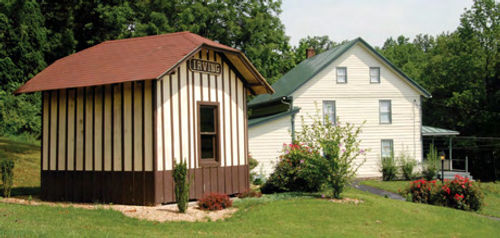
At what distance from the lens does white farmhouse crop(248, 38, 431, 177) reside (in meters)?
29.0

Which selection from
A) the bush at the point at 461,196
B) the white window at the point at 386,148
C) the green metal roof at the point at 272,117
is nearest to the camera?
the bush at the point at 461,196

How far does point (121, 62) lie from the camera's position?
14.4 m

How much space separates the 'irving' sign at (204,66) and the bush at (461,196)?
9324mm

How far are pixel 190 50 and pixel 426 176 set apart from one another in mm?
20101

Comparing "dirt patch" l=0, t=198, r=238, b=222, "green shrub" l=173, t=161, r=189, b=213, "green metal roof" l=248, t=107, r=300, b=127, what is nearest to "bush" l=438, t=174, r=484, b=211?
"dirt patch" l=0, t=198, r=238, b=222

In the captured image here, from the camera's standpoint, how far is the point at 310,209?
A: 1299 centimetres

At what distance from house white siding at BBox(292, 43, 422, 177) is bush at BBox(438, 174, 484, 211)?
38.0 ft

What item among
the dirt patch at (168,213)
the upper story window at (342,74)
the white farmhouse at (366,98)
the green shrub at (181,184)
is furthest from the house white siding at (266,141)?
the green shrub at (181,184)

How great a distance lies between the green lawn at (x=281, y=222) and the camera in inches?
390

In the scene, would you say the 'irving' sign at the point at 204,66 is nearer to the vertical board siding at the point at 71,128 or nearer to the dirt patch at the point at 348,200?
the vertical board siding at the point at 71,128

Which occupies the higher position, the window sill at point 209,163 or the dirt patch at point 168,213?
the window sill at point 209,163

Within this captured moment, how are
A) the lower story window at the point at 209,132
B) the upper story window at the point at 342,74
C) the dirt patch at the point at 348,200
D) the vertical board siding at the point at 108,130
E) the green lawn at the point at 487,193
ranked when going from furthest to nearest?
the upper story window at the point at 342,74 < the green lawn at the point at 487,193 < the lower story window at the point at 209,132 < the dirt patch at the point at 348,200 < the vertical board siding at the point at 108,130

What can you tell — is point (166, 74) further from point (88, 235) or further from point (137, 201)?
point (88, 235)

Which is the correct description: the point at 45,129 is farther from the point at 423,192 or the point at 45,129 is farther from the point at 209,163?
the point at 423,192
